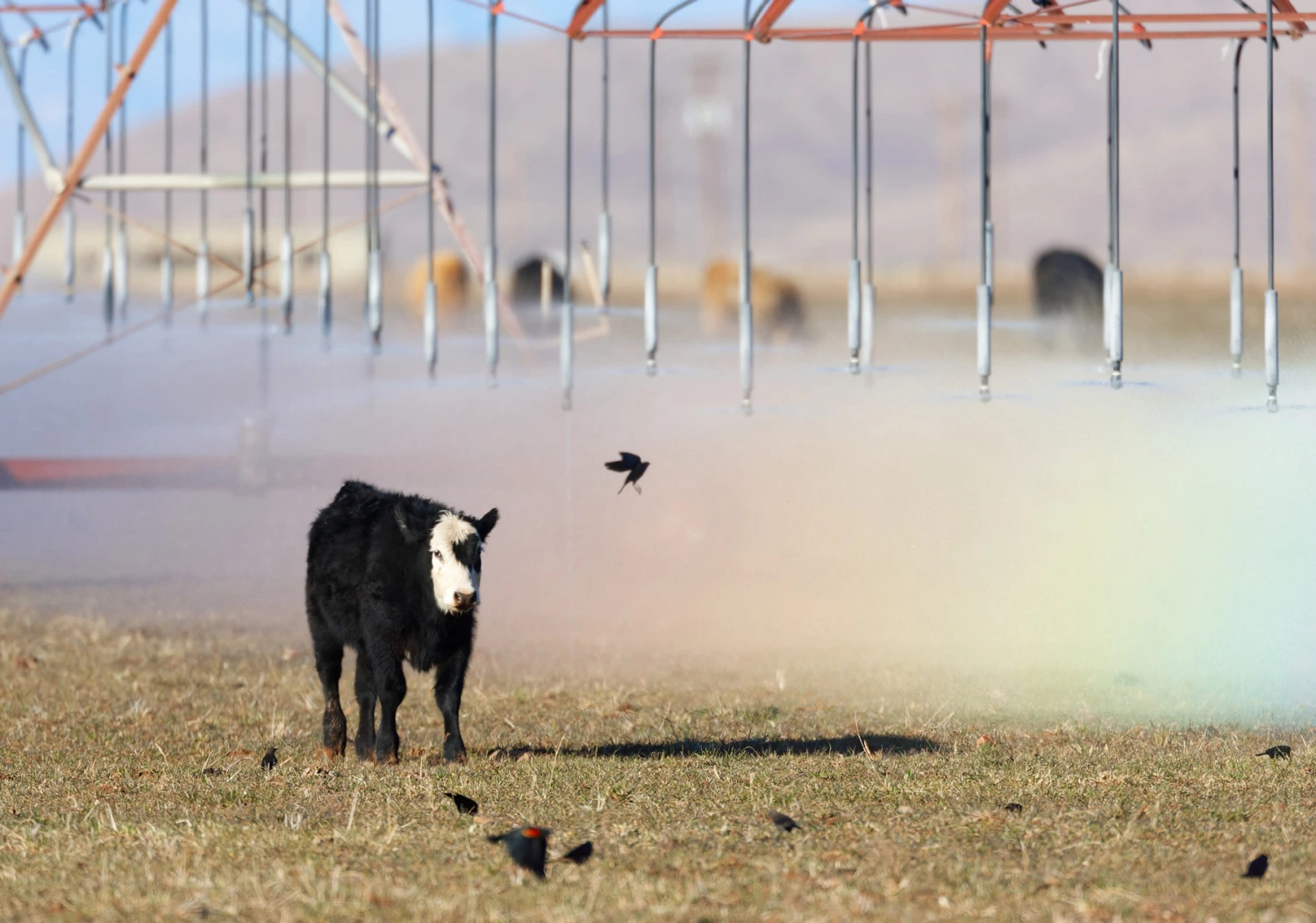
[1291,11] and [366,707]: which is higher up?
[1291,11]

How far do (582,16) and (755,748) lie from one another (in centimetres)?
662

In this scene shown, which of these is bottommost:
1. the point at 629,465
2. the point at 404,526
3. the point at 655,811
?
the point at 655,811

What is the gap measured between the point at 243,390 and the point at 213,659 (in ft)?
111

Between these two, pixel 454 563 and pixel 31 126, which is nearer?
pixel 454 563

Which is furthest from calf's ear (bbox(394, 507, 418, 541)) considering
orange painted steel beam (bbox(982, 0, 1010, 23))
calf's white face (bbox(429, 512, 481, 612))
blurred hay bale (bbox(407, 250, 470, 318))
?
blurred hay bale (bbox(407, 250, 470, 318))

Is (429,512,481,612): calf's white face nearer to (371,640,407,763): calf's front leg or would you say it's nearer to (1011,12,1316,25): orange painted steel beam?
(371,640,407,763): calf's front leg

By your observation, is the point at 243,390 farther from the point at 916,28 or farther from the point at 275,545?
the point at 916,28

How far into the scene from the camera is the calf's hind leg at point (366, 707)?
1153 centimetres

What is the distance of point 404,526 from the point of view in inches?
441

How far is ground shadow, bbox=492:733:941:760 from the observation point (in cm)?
1124

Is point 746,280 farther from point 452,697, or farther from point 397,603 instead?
point 452,697

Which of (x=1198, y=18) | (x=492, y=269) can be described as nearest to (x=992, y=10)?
(x=1198, y=18)

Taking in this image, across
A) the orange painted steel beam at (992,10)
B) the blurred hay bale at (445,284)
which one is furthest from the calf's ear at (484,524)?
the blurred hay bale at (445,284)

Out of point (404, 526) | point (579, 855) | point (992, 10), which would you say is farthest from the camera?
point (992, 10)
